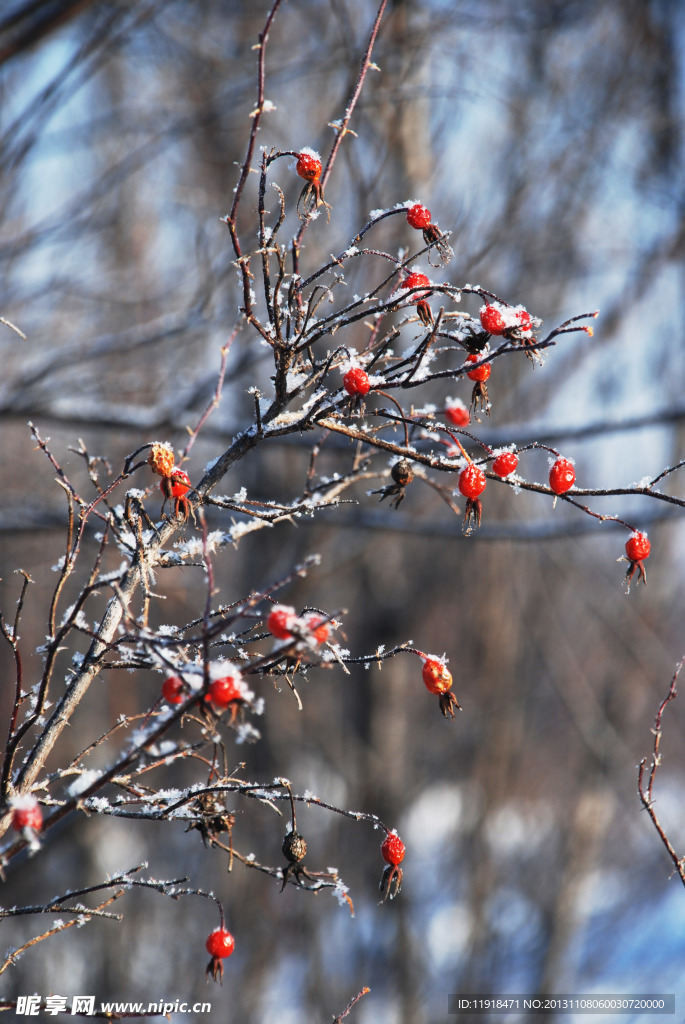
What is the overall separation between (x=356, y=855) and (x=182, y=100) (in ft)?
21.6

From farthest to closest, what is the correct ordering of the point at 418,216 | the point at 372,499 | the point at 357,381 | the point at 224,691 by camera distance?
1. the point at 372,499
2. the point at 418,216
3. the point at 357,381
4. the point at 224,691

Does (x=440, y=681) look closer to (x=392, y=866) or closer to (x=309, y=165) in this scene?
(x=392, y=866)

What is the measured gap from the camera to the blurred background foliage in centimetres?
316

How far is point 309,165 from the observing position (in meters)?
1.19

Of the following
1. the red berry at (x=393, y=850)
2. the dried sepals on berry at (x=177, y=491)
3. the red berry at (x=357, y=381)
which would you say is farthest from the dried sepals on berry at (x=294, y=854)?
the red berry at (x=357, y=381)

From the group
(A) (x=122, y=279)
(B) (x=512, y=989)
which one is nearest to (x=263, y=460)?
(A) (x=122, y=279)

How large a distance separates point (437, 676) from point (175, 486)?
560 millimetres

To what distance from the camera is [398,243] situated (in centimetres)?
443

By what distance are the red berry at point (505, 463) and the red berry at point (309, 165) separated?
572mm

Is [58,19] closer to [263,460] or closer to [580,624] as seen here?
[263,460]

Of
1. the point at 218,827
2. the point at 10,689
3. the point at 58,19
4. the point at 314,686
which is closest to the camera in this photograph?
the point at 218,827

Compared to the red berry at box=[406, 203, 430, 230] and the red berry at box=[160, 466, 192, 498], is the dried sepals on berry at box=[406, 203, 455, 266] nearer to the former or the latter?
the red berry at box=[406, 203, 430, 230]

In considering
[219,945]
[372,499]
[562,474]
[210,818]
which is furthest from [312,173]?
[372,499]

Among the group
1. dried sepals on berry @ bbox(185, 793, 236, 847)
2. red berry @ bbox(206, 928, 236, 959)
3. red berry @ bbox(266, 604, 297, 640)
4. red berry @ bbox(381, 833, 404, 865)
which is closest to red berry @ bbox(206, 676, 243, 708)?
red berry @ bbox(266, 604, 297, 640)
